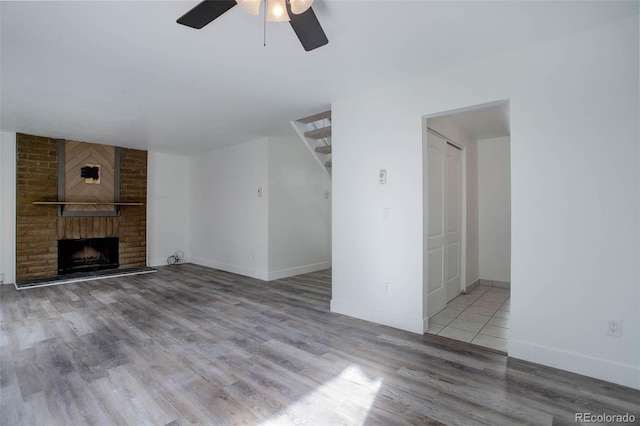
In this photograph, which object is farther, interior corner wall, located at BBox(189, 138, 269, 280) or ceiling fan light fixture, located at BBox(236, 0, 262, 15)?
interior corner wall, located at BBox(189, 138, 269, 280)

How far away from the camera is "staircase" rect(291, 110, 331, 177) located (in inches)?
175

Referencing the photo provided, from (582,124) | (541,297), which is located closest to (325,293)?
(541,297)

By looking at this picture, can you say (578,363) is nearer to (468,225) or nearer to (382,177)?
(382,177)

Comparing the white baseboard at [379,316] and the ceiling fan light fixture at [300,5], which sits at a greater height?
the ceiling fan light fixture at [300,5]

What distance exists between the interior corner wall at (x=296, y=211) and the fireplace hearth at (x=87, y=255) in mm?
3531

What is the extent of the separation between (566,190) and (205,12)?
111 inches

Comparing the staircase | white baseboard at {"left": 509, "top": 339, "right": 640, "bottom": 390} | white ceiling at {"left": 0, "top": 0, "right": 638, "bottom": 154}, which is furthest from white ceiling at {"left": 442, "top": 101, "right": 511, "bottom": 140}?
white baseboard at {"left": 509, "top": 339, "right": 640, "bottom": 390}

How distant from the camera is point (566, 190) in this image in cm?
235

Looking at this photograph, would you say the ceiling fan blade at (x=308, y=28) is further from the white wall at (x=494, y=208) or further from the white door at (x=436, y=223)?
the white wall at (x=494, y=208)

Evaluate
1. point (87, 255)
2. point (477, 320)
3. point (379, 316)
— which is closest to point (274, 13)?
point (379, 316)

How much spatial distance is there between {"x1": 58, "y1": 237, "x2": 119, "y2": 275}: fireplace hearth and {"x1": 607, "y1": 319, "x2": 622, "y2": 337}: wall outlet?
7482mm

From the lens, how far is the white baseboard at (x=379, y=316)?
3080 millimetres

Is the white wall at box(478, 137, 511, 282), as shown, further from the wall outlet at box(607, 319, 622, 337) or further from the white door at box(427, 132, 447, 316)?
the wall outlet at box(607, 319, 622, 337)

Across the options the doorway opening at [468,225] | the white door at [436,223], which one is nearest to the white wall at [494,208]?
the doorway opening at [468,225]
